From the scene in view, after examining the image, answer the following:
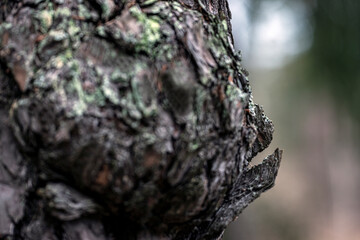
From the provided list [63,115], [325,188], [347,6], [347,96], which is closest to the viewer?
[63,115]

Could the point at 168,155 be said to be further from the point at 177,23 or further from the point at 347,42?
the point at 347,42

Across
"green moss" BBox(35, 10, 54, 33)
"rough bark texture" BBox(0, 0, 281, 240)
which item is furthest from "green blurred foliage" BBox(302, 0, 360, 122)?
"green moss" BBox(35, 10, 54, 33)

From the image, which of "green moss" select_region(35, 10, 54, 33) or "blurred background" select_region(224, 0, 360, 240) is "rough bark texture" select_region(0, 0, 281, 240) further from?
"blurred background" select_region(224, 0, 360, 240)

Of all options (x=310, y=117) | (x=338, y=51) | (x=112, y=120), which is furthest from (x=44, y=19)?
(x=310, y=117)

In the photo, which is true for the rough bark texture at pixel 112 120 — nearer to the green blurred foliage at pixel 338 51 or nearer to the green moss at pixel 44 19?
the green moss at pixel 44 19

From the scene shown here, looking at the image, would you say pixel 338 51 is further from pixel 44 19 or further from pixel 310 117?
pixel 310 117

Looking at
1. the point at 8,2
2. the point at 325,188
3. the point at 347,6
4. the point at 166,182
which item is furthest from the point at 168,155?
the point at 325,188
